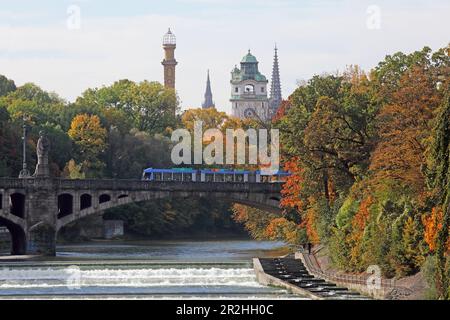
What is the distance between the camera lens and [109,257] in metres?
122

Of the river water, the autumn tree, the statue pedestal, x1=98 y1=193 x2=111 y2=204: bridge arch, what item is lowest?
the river water

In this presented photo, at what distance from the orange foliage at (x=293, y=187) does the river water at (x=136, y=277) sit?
15.7ft

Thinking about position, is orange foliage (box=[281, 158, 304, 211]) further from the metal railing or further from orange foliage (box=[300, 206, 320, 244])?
the metal railing

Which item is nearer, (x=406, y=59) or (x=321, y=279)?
(x=321, y=279)

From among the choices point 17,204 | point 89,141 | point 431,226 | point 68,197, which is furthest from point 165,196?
point 431,226

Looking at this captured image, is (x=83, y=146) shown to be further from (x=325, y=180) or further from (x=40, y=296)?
(x=40, y=296)

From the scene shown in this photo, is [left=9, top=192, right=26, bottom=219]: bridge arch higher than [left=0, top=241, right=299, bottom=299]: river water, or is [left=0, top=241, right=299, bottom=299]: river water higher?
[left=9, top=192, right=26, bottom=219]: bridge arch

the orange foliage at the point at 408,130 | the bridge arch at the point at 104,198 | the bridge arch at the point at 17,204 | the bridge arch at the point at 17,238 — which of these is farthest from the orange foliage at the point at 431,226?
the bridge arch at the point at 104,198

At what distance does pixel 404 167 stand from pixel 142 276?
59.9 ft

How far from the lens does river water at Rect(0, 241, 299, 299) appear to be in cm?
8944

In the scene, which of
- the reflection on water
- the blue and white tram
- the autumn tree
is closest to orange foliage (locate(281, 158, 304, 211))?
the reflection on water

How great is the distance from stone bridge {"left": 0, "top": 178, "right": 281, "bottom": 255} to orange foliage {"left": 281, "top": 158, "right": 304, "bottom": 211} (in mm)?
8211

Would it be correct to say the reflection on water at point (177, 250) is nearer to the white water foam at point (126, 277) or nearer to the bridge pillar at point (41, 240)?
the bridge pillar at point (41, 240)

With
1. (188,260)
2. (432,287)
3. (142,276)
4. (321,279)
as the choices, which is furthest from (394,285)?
(188,260)
